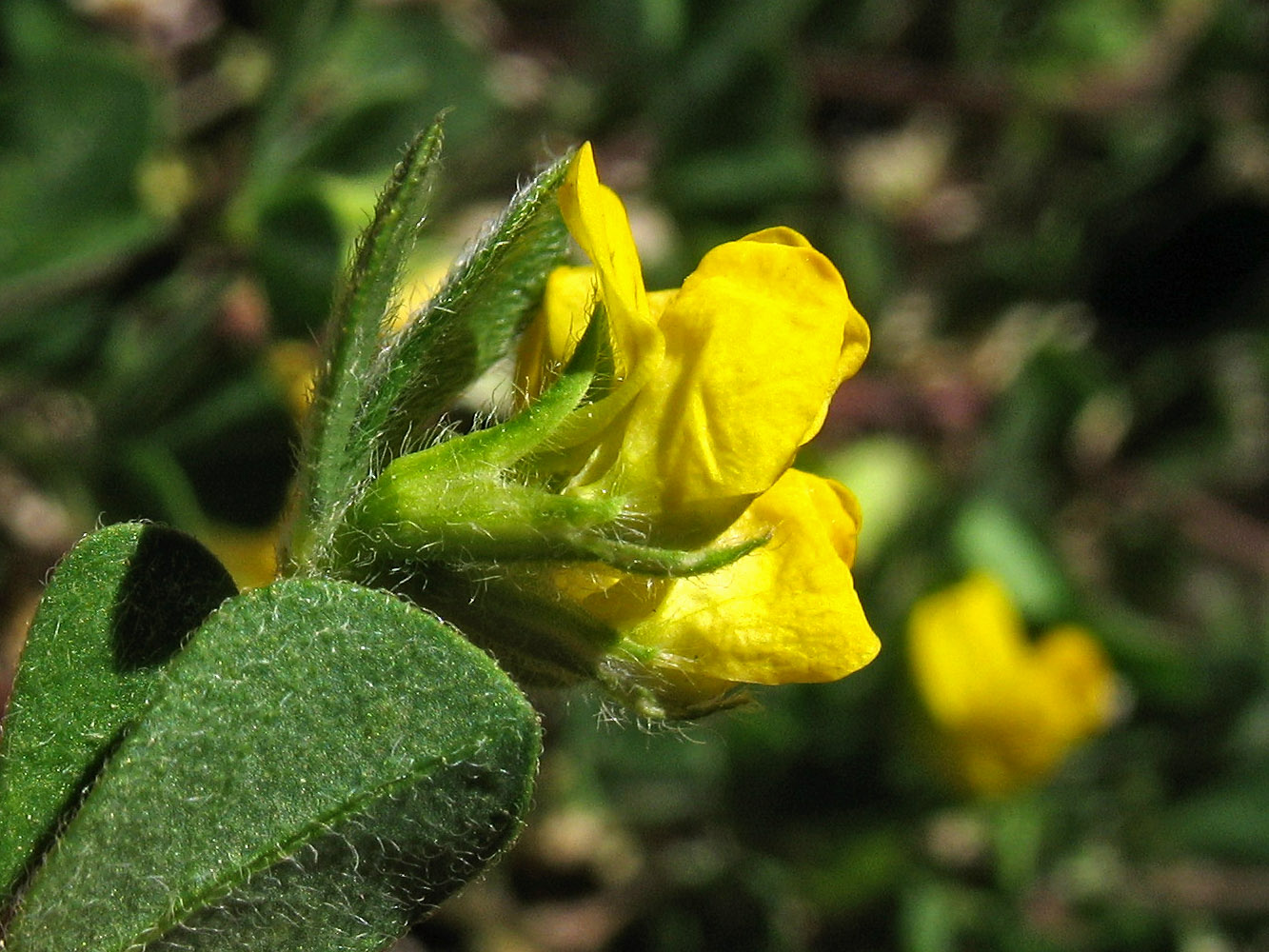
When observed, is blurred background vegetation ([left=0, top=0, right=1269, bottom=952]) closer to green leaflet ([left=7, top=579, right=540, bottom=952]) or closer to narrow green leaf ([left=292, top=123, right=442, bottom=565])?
narrow green leaf ([left=292, top=123, right=442, bottom=565])

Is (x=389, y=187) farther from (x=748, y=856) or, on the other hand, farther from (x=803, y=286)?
(x=748, y=856)

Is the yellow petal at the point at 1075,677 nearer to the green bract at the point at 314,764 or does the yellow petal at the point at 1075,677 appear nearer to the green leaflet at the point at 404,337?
the green leaflet at the point at 404,337

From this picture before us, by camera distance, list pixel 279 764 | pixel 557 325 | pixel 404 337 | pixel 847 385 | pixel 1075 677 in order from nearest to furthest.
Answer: pixel 279 764 → pixel 404 337 → pixel 557 325 → pixel 1075 677 → pixel 847 385

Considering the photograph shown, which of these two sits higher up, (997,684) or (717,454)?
(717,454)

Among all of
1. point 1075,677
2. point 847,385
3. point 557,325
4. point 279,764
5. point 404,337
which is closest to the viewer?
point 279,764

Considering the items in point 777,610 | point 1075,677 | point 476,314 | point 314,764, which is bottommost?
point 1075,677

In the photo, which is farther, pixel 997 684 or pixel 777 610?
pixel 997 684

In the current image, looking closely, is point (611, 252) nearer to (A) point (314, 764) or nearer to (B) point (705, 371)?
(B) point (705, 371)

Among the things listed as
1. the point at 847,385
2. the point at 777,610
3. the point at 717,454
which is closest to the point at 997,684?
the point at 847,385
